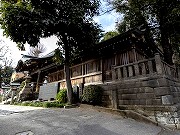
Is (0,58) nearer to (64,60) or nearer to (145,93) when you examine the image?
(64,60)

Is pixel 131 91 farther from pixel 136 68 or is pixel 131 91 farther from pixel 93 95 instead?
pixel 93 95

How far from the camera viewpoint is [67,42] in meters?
12.1

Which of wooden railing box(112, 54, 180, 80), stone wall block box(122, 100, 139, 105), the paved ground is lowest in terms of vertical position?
the paved ground

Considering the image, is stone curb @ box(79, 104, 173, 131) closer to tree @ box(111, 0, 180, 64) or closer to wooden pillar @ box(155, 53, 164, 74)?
wooden pillar @ box(155, 53, 164, 74)

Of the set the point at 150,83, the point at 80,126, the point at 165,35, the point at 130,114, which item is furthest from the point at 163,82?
the point at 165,35

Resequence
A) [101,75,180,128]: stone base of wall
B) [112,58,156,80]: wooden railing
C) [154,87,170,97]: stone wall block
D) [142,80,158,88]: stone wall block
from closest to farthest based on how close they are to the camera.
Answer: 1. [101,75,180,128]: stone base of wall
2. [154,87,170,97]: stone wall block
3. [142,80,158,88]: stone wall block
4. [112,58,156,80]: wooden railing

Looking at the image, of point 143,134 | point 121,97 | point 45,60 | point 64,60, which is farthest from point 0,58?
point 143,134

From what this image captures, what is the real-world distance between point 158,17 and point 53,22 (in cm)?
807

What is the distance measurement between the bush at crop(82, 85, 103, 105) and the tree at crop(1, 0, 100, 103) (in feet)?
5.17

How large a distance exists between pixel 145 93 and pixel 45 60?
1188 cm

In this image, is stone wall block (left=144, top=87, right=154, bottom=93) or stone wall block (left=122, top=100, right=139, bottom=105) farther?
stone wall block (left=122, top=100, right=139, bottom=105)

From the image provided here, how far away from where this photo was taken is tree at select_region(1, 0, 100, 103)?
1001cm

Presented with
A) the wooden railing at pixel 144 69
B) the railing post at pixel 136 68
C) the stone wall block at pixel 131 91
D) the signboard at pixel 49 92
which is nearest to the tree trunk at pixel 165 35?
the wooden railing at pixel 144 69

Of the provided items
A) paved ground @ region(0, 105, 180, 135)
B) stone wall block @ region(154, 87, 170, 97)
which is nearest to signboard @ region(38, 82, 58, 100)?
paved ground @ region(0, 105, 180, 135)
